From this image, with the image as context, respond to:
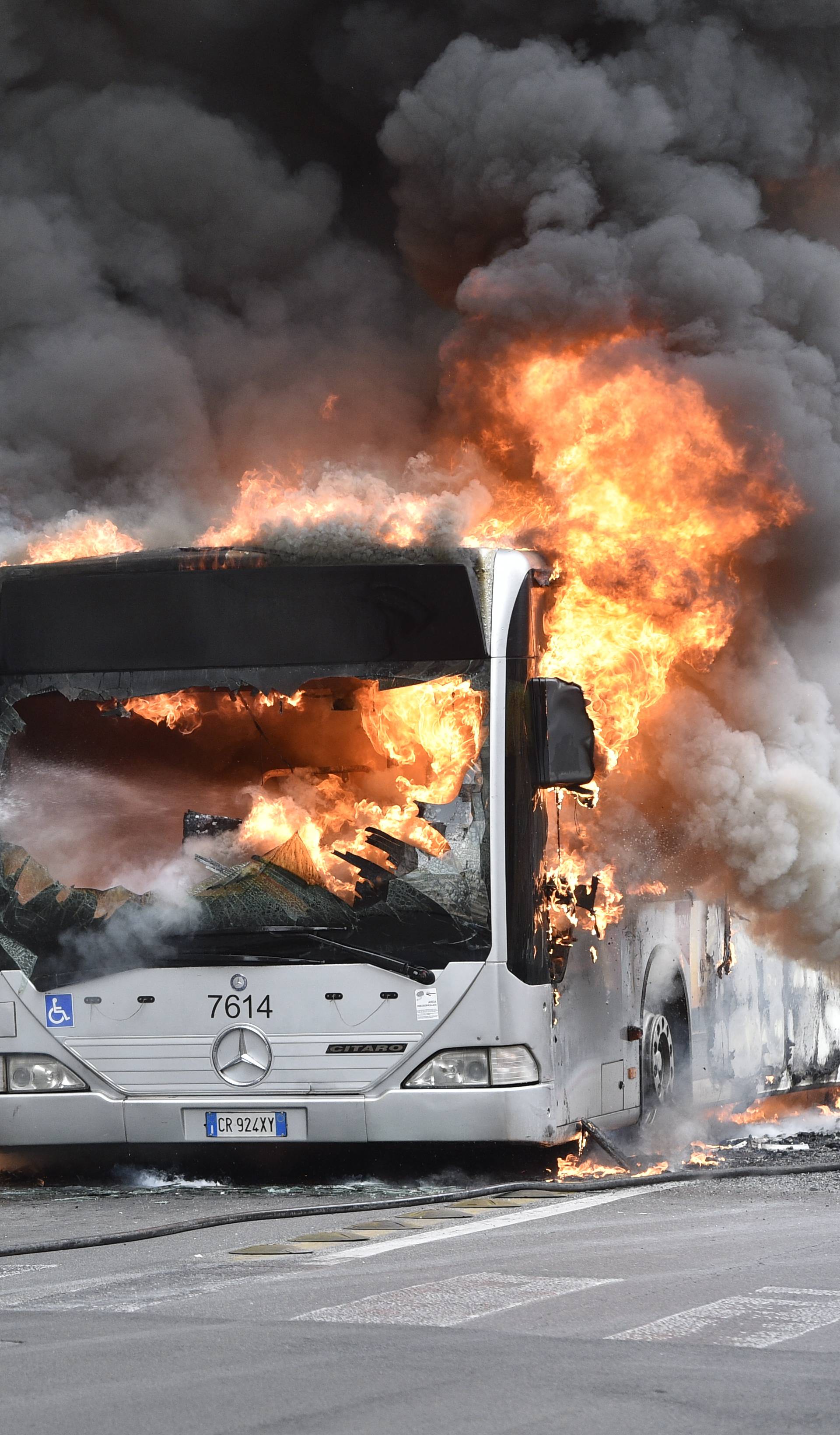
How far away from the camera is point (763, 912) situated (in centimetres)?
1216

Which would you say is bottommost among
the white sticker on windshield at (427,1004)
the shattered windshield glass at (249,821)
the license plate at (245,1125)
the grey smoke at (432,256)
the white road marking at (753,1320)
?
the white road marking at (753,1320)

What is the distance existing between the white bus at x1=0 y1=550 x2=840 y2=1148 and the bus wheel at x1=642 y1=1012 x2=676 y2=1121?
131cm

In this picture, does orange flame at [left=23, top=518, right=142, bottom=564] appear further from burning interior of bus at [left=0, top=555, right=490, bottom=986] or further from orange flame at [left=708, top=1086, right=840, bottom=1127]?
orange flame at [left=708, top=1086, right=840, bottom=1127]

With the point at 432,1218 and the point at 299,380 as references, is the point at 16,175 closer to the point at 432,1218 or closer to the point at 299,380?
the point at 299,380

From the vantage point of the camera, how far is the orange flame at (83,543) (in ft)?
31.2

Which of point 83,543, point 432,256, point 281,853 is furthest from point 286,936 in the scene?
point 432,256

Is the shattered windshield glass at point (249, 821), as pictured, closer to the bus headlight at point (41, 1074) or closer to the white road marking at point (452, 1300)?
the bus headlight at point (41, 1074)

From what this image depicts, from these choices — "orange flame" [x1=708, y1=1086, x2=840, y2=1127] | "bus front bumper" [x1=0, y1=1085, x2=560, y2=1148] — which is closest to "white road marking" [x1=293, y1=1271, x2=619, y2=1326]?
"bus front bumper" [x1=0, y1=1085, x2=560, y2=1148]

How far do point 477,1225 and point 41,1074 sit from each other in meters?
2.47

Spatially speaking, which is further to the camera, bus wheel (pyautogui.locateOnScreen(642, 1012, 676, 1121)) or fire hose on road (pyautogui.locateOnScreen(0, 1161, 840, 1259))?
bus wheel (pyautogui.locateOnScreen(642, 1012, 676, 1121))

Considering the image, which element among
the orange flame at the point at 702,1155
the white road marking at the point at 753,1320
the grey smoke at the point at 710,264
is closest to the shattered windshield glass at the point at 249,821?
the grey smoke at the point at 710,264

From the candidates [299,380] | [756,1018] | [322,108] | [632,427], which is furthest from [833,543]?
[322,108]

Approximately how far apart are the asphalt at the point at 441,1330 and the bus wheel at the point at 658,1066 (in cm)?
250

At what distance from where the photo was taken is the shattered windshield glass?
8.78m
